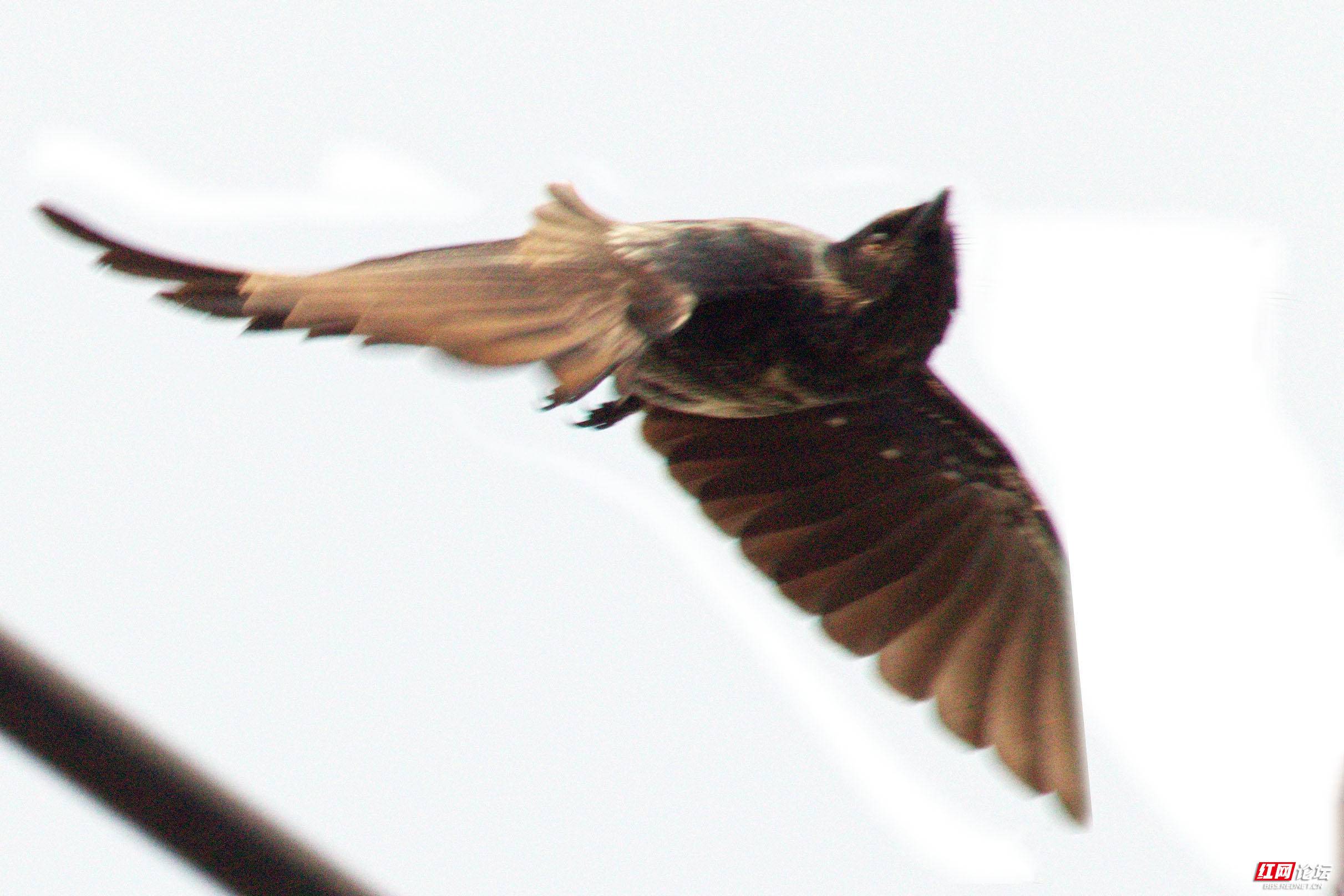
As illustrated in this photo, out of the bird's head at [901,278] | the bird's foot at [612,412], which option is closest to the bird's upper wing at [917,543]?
the bird's foot at [612,412]

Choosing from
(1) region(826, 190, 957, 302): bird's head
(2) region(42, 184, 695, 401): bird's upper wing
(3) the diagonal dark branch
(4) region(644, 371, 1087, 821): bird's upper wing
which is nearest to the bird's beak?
(1) region(826, 190, 957, 302): bird's head

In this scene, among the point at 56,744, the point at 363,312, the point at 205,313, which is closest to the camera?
the point at 56,744

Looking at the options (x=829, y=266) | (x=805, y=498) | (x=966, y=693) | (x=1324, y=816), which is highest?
(x=829, y=266)

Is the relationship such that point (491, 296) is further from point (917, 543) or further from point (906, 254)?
point (917, 543)

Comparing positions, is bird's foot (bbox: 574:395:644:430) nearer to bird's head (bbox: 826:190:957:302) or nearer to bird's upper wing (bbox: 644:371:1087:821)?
bird's upper wing (bbox: 644:371:1087:821)

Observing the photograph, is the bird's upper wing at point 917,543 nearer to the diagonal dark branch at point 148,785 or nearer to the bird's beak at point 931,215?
the bird's beak at point 931,215

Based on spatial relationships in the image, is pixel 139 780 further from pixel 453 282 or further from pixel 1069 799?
pixel 1069 799

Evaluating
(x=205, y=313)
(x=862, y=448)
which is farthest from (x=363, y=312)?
(x=862, y=448)
